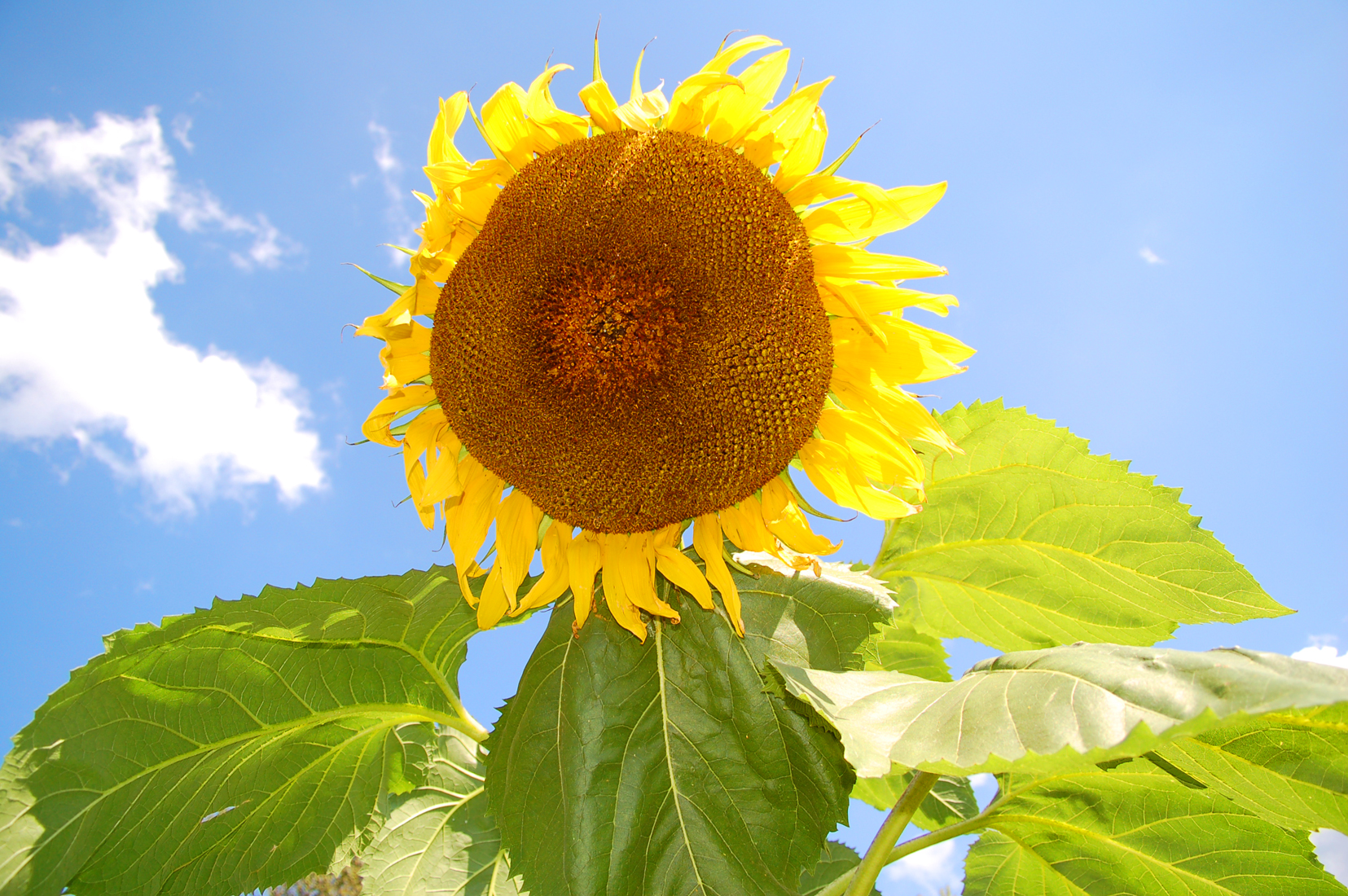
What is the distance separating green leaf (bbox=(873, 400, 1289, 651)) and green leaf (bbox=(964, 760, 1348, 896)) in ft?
1.38

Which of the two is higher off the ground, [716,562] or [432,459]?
[432,459]

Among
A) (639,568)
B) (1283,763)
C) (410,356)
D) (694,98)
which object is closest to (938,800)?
(1283,763)

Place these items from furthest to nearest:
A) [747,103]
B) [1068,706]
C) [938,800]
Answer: [938,800], [747,103], [1068,706]

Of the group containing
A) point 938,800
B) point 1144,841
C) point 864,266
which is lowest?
point 1144,841

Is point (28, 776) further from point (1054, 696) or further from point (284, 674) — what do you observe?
point (1054, 696)

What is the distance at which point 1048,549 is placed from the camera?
8.37 ft

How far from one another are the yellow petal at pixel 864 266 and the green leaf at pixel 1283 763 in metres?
1.18

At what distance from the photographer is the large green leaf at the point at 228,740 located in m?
2.07

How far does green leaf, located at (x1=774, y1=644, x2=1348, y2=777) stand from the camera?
129 centimetres

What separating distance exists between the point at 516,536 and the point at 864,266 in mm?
1124

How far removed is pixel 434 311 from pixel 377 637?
3.23 feet

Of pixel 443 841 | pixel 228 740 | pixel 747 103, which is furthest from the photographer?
pixel 443 841

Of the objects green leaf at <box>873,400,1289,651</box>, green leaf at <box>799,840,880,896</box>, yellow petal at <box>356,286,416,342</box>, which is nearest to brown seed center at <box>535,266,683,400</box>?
yellow petal at <box>356,286,416,342</box>

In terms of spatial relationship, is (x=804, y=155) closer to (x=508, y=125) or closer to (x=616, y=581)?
(x=508, y=125)
